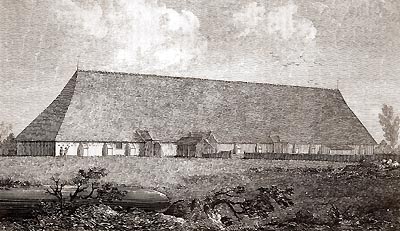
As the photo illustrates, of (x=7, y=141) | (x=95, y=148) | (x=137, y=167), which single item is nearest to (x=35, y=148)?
(x=7, y=141)

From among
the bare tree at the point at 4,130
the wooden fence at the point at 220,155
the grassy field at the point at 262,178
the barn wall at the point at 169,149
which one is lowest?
the grassy field at the point at 262,178

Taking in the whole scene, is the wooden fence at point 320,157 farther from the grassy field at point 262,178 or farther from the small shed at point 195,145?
the small shed at point 195,145

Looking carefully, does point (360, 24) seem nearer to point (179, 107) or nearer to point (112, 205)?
point (179, 107)

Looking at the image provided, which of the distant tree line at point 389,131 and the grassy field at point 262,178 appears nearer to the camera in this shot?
the grassy field at point 262,178

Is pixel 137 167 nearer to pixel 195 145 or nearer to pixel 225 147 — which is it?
pixel 195 145

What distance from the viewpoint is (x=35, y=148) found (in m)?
4.77

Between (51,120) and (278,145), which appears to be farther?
Result: (278,145)

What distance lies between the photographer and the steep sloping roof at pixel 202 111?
4.97 m

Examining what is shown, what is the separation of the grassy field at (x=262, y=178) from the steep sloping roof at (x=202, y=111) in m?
0.23

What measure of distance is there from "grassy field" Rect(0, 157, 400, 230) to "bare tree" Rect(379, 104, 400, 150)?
1.01ft

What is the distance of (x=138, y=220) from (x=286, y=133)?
1.57 meters

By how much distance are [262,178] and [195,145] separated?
0.68m

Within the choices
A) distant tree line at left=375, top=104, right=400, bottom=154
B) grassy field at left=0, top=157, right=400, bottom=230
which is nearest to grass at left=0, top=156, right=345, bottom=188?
grassy field at left=0, top=157, right=400, bottom=230

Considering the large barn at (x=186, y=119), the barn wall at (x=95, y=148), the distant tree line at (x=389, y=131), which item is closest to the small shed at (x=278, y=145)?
the large barn at (x=186, y=119)
